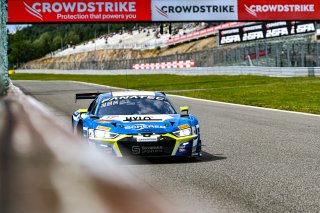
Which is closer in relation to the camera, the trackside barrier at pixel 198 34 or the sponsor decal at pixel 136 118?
the sponsor decal at pixel 136 118

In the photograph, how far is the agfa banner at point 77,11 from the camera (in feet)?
127

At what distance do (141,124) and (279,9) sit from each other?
3493 centimetres

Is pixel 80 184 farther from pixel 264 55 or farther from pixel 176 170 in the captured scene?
pixel 264 55

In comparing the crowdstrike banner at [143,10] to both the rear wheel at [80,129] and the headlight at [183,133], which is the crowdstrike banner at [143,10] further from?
the headlight at [183,133]

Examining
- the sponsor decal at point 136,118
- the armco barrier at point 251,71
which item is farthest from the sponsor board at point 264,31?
the sponsor decal at point 136,118

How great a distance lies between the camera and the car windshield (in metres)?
9.81

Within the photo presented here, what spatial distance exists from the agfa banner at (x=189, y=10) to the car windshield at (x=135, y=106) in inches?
1201

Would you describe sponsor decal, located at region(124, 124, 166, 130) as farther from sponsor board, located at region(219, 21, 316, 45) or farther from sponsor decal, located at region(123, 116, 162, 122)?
sponsor board, located at region(219, 21, 316, 45)

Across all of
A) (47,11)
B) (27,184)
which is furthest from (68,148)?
(47,11)

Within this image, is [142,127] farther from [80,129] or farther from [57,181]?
[57,181]

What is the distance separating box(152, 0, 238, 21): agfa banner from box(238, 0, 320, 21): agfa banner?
4.31ft

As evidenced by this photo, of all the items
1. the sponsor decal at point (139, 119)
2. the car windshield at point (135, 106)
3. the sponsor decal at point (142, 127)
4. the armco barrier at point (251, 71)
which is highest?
the car windshield at point (135, 106)

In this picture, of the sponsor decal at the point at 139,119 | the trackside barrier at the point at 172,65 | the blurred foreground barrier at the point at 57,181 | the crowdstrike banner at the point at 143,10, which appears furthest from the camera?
the trackside barrier at the point at 172,65

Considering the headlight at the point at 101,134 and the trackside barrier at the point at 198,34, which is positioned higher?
the trackside barrier at the point at 198,34
